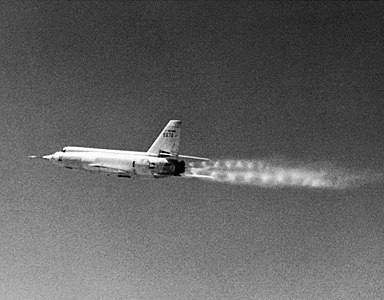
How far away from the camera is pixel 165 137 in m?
79.2

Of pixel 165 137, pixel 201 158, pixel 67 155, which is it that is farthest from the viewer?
pixel 67 155

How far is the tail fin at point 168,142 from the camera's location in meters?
78.4

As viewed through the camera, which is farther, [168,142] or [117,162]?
[117,162]

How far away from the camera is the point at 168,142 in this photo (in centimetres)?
7881

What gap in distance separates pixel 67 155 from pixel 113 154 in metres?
9.58

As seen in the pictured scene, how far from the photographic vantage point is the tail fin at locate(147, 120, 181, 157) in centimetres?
7844

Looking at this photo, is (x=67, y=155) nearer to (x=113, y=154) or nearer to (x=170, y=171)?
(x=113, y=154)

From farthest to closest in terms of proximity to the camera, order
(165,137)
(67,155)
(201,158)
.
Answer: (67,155), (165,137), (201,158)

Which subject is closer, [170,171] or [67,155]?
[170,171]

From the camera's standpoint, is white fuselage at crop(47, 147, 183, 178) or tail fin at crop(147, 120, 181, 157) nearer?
white fuselage at crop(47, 147, 183, 178)

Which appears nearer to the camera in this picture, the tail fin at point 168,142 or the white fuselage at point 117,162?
the white fuselage at point 117,162

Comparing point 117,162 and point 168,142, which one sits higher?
point 168,142

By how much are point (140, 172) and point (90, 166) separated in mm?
8869

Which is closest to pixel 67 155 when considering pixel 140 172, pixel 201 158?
pixel 140 172
